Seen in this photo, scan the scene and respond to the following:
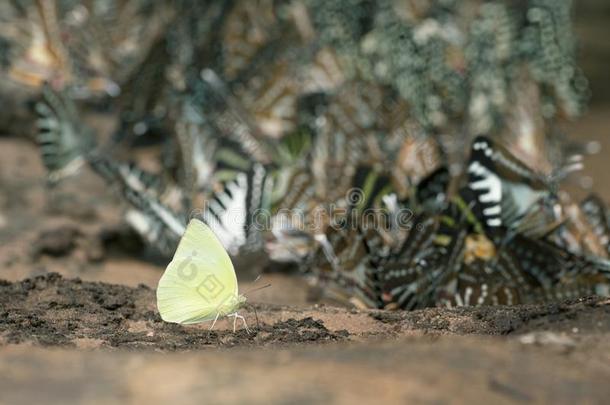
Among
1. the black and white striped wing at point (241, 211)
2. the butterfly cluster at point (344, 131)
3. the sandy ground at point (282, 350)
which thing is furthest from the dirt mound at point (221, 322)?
the black and white striped wing at point (241, 211)

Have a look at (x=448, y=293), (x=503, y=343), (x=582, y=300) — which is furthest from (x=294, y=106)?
(x=503, y=343)

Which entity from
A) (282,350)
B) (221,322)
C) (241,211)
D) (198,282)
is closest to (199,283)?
(198,282)

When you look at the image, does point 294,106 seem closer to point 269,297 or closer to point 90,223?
point 90,223

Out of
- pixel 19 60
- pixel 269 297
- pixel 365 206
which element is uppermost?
pixel 19 60
